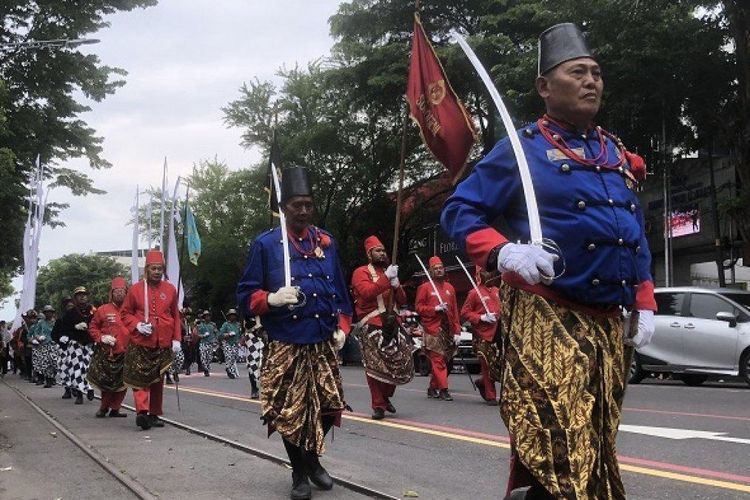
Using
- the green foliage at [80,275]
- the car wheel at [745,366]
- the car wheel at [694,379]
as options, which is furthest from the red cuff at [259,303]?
the green foliage at [80,275]

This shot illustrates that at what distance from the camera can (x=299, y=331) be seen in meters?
5.91

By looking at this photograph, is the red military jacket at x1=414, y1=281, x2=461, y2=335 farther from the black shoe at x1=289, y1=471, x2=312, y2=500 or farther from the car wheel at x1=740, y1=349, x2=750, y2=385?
the black shoe at x1=289, y1=471, x2=312, y2=500

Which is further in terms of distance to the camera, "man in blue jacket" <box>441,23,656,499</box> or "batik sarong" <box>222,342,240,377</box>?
"batik sarong" <box>222,342,240,377</box>

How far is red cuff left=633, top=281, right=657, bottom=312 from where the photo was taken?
3479 millimetres

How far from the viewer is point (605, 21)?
1950cm

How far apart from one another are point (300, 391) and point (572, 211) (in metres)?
3.01

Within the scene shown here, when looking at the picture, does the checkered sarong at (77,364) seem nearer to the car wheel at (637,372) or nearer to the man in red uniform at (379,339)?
the man in red uniform at (379,339)

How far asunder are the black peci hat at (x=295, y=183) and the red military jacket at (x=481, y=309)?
547cm

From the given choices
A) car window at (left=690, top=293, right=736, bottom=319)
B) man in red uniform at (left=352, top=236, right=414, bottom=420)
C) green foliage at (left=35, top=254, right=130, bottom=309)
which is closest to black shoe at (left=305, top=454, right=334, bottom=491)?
man in red uniform at (left=352, top=236, right=414, bottom=420)

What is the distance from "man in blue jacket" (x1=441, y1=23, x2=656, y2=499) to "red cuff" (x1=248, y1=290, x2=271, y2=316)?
8.19 ft

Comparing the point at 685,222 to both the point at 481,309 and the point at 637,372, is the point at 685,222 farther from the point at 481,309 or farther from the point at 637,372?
the point at 481,309

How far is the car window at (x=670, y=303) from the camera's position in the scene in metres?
15.4

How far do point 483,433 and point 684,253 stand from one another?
774 inches

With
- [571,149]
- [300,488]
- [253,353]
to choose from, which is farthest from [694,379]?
[571,149]
